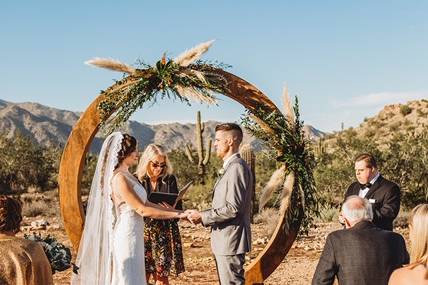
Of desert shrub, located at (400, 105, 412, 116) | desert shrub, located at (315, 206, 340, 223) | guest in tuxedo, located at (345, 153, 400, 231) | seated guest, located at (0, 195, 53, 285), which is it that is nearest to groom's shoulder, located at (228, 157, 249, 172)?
guest in tuxedo, located at (345, 153, 400, 231)

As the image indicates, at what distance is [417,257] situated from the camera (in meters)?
3.20

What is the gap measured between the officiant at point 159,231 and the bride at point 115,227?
1187 mm

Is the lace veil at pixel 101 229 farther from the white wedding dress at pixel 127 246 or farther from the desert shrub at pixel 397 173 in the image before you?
the desert shrub at pixel 397 173

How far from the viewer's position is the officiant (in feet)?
22.6

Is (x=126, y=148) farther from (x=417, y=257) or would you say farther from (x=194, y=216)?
(x=417, y=257)

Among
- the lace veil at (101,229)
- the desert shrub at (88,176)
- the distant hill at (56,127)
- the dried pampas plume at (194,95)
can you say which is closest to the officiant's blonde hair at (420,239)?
the lace veil at (101,229)

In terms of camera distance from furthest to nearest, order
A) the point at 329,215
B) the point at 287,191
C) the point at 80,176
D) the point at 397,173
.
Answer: the point at 397,173, the point at 329,215, the point at 80,176, the point at 287,191

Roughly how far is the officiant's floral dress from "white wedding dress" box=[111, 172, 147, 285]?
1275 mm

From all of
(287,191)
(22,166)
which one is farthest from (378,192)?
(22,166)

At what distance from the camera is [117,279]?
5535 millimetres

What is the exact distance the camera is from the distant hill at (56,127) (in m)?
114

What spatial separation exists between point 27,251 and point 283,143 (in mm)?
3547

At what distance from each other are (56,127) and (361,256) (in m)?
121

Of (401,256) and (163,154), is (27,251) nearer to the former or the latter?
(401,256)
